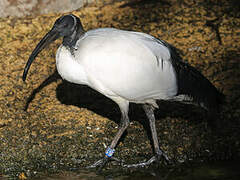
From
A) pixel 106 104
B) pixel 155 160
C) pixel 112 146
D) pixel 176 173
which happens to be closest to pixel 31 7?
pixel 106 104

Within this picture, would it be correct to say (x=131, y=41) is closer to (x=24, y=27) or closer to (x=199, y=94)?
(x=199, y=94)

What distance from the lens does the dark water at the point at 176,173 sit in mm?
3631

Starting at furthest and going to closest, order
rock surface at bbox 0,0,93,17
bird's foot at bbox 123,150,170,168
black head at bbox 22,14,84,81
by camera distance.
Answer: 1. rock surface at bbox 0,0,93,17
2. black head at bbox 22,14,84,81
3. bird's foot at bbox 123,150,170,168

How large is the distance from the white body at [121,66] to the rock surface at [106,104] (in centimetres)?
60

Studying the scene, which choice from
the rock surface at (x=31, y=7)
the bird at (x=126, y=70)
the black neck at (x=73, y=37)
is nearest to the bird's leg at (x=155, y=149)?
the bird at (x=126, y=70)

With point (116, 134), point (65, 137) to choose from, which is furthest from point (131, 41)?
point (65, 137)

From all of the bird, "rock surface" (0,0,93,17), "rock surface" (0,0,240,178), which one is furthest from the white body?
"rock surface" (0,0,93,17)

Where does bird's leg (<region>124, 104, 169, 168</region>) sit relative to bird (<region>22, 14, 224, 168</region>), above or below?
below

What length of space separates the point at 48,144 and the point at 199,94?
1518 mm

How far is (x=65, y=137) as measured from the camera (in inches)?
173

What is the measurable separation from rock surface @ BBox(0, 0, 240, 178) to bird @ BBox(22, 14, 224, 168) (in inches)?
12.3

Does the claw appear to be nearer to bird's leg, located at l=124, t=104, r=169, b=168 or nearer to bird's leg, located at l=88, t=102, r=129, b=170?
bird's leg, located at l=88, t=102, r=129, b=170

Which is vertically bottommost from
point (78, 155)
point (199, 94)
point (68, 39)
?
point (78, 155)

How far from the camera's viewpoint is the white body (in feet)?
12.1
